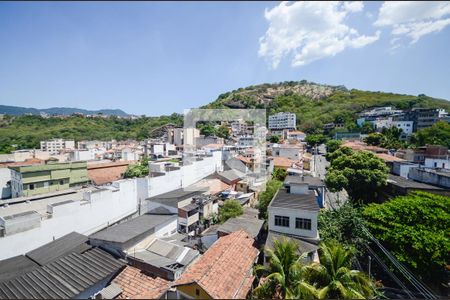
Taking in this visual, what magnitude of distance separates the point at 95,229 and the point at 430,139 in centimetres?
5438

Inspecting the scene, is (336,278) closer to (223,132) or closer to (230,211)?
(230,211)

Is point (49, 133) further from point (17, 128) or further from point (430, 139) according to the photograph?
point (430, 139)

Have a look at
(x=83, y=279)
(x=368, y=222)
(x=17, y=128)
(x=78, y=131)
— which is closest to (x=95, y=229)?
(x=83, y=279)

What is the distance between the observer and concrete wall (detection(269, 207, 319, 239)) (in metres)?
11.2

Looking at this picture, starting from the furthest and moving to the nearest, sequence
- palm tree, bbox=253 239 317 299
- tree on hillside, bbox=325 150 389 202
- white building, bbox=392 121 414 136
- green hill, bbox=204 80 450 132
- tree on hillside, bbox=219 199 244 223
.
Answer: green hill, bbox=204 80 450 132 < white building, bbox=392 121 414 136 < tree on hillside, bbox=325 150 389 202 < tree on hillside, bbox=219 199 244 223 < palm tree, bbox=253 239 317 299

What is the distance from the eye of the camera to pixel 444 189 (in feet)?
50.6

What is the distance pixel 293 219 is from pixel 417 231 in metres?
5.76

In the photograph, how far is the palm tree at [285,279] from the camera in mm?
7319

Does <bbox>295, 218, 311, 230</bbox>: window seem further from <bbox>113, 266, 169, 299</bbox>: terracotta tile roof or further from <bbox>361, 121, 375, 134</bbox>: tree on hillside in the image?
<bbox>361, 121, 375, 134</bbox>: tree on hillside

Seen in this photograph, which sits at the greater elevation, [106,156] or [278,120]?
[278,120]

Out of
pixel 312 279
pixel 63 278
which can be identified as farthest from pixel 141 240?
pixel 312 279

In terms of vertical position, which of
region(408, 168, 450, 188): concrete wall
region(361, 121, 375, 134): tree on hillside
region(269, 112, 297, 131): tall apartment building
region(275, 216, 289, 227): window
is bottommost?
region(275, 216, 289, 227): window

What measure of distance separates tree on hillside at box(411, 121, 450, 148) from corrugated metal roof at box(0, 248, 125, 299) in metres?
52.6

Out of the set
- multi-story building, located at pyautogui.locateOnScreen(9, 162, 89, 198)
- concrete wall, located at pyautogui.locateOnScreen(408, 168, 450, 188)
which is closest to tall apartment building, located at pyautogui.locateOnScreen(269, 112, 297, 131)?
concrete wall, located at pyautogui.locateOnScreen(408, 168, 450, 188)
